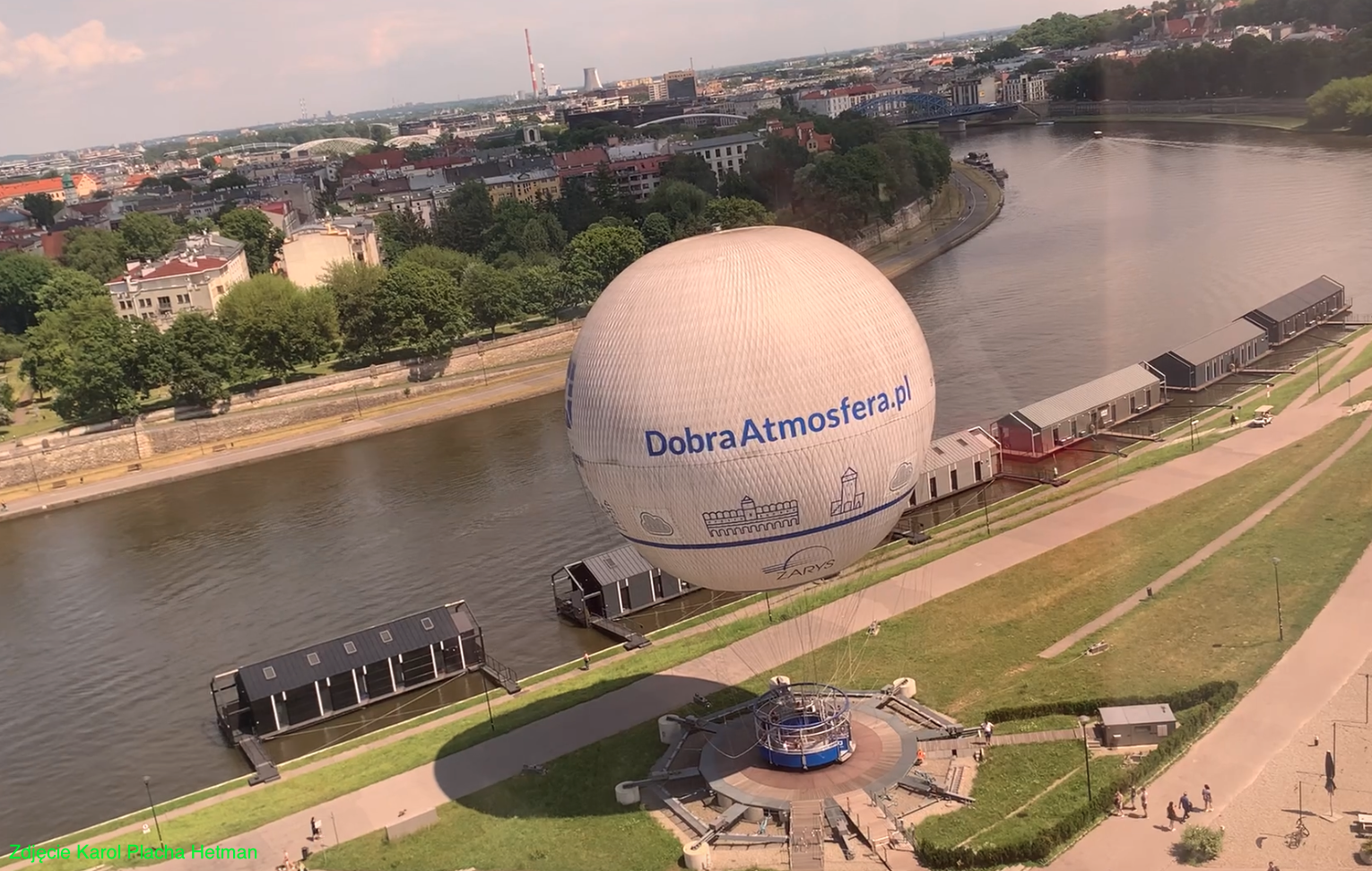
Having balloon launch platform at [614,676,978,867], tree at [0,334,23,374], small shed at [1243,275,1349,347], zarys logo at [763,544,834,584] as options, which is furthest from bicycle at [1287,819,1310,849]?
tree at [0,334,23,374]

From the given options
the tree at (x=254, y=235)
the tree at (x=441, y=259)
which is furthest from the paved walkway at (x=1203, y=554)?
the tree at (x=254, y=235)

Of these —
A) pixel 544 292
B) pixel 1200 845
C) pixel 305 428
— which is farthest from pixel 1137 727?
pixel 544 292

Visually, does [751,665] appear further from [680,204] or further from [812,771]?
[680,204]

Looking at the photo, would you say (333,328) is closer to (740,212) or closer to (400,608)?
(740,212)

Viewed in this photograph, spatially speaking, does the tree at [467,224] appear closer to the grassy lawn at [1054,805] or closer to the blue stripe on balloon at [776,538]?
the blue stripe on balloon at [776,538]

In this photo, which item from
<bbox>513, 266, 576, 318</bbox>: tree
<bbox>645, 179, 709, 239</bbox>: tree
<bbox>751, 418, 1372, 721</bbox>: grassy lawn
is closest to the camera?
<bbox>751, 418, 1372, 721</bbox>: grassy lawn

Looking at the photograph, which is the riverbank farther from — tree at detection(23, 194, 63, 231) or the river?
tree at detection(23, 194, 63, 231)
